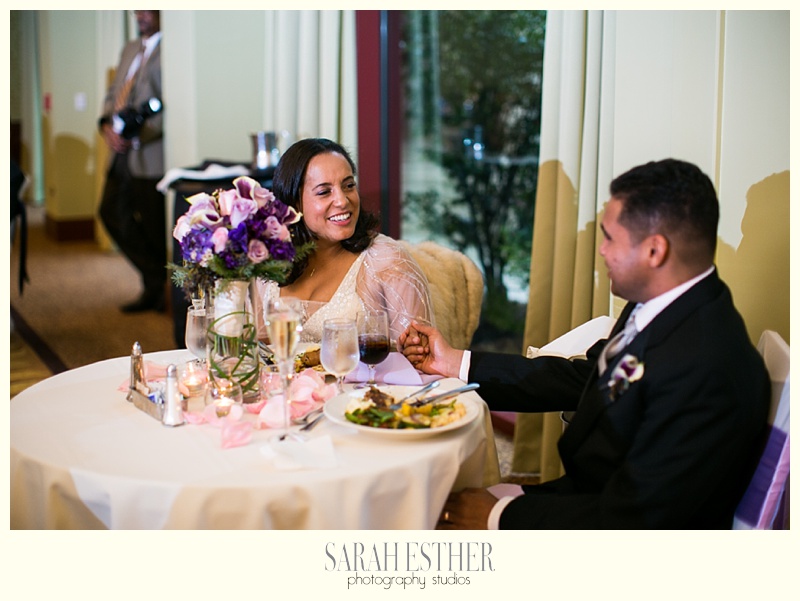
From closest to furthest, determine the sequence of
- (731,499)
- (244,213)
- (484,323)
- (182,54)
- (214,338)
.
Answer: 1. (731,499)
2. (244,213)
3. (214,338)
4. (484,323)
5. (182,54)

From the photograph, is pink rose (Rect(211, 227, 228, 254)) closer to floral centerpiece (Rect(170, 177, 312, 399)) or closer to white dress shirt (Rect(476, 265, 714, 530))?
floral centerpiece (Rect(170, 177, 312, 399))

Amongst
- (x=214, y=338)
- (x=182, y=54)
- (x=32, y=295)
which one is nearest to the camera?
(x=214, y=338)


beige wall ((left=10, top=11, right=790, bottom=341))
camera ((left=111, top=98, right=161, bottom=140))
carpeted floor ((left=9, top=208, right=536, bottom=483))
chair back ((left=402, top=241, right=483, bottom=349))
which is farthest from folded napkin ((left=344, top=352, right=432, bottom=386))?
camera ((left=111, top=98, right=161, bottom=140))

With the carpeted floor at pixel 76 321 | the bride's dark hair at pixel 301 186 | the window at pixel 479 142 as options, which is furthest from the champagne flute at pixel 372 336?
the window at pixel 479 142

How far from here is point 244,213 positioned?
5.88 feet

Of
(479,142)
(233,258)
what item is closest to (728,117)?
(233,258)

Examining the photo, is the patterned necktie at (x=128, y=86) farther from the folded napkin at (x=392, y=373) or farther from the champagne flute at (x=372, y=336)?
the champagne flute at (x=372, y=336)

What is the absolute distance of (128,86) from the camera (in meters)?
5.93

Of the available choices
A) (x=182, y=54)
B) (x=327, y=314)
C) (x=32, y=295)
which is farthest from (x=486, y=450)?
(x=32, y=295)

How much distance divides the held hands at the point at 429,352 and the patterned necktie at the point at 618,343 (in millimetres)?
495

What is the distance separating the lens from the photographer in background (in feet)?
19.0

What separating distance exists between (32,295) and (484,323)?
3.93 metres

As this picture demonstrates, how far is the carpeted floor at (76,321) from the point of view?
4.79 metres
